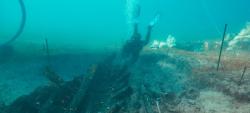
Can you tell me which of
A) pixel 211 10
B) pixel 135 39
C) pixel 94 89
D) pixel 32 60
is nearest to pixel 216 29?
pixel 211 10

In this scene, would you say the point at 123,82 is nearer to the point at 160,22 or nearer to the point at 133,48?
the point at 133,48

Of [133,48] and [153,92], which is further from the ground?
[133,48]

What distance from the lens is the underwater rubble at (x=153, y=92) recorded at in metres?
10.0

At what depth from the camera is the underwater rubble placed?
1003 centimetres

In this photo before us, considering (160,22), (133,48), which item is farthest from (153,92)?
(160,22)

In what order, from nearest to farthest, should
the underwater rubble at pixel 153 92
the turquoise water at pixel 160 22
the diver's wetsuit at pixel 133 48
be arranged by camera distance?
1. the underwater rubble at pixel 153 92
2. the diver's wetsuit at pixel 133 48
3. the turquoise water at pixel 160 22

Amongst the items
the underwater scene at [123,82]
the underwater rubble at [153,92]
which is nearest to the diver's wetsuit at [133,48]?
the underwater scene at [123,82]

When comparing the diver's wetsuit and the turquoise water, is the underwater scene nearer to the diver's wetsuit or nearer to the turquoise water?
the diver's wetsuit

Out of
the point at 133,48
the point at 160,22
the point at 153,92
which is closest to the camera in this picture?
the point at 153,92

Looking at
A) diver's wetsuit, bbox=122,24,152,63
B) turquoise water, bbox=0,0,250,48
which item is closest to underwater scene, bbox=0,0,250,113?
diver's wetsuit, bbox=122,24,152,63

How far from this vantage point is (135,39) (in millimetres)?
18219

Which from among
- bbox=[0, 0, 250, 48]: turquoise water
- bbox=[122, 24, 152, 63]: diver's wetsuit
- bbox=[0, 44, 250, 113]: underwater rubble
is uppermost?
bbox=[0, 0, 250, 48]: turquoise water

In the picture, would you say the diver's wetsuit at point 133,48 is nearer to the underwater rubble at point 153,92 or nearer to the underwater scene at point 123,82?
the underwater scene at point 123,82

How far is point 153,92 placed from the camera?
11.3 m
